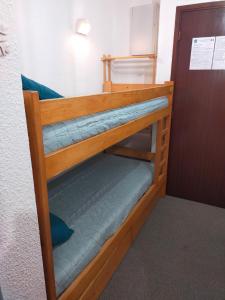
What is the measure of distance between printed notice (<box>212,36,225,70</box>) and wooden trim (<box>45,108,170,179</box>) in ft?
3.54

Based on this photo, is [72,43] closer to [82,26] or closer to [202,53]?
[82,26]

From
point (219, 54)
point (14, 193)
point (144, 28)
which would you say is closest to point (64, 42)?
point (144, 28)

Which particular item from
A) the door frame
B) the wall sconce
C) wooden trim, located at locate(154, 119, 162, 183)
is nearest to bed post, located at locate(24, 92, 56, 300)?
wooden trim, located at locate(154, 119, 162, 183)

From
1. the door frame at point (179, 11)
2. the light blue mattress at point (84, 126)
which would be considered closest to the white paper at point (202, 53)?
the door frame at point (179, 11)

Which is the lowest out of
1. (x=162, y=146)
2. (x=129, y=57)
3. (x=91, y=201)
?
(x=91, y=201)

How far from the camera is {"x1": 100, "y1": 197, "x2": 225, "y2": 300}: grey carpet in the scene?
1.47m

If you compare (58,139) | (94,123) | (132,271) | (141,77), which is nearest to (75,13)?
(141,77)

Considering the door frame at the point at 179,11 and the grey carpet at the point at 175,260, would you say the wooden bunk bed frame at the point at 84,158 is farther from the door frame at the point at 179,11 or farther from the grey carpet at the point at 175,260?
the door frame at the point at 179,11

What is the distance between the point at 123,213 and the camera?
1649 mm

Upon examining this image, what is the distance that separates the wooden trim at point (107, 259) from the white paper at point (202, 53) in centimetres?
130

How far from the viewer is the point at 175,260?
173 centimetres

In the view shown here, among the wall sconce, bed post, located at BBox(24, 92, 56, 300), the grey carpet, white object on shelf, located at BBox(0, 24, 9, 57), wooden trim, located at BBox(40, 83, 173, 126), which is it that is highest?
the wall sconce

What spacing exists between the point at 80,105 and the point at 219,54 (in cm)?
168

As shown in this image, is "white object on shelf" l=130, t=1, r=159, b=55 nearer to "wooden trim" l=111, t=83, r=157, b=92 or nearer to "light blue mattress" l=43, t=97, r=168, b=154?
"wooden trim" l=111, t=83, r=157, b=92
